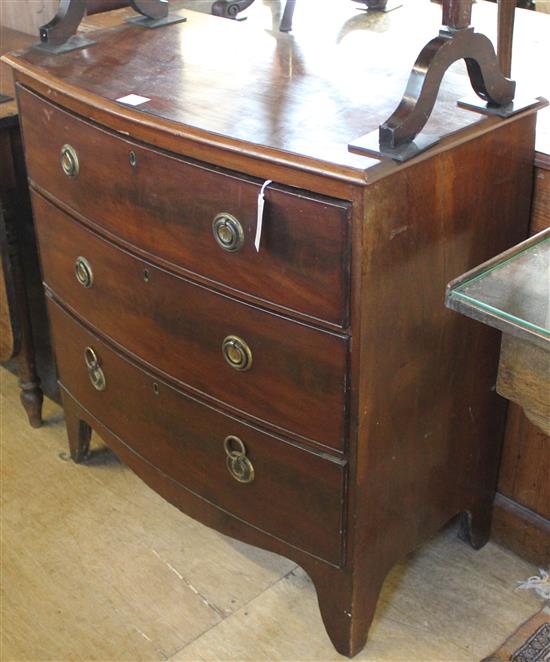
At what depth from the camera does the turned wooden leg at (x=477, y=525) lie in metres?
2.01

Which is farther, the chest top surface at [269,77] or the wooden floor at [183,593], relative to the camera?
the wooden floor at [183,593]

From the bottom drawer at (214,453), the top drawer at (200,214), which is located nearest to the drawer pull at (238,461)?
the bottom drawer at (214,453)

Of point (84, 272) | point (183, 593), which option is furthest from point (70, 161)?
point (183, 593)

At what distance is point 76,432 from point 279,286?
973 mm

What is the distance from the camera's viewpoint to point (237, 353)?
5.33 ft

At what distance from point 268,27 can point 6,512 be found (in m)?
1.22

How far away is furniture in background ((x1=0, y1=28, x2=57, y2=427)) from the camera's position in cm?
219

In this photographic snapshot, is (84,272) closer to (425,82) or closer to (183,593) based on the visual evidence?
(183,593)

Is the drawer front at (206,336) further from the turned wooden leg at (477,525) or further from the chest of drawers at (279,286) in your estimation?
the turned wooden leg at (477,525)

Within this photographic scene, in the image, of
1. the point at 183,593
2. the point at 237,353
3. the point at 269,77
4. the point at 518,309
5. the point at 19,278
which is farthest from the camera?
the point at 19,278

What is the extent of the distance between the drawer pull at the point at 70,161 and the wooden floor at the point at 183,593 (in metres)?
0.82

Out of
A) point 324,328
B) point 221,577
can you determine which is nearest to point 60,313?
point 221,577

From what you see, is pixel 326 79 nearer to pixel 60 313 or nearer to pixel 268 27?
pixel 268 27

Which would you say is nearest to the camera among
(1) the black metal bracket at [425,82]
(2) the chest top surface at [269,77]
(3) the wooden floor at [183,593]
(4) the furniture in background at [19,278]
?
(1) the black metal bracket at [425,82]
